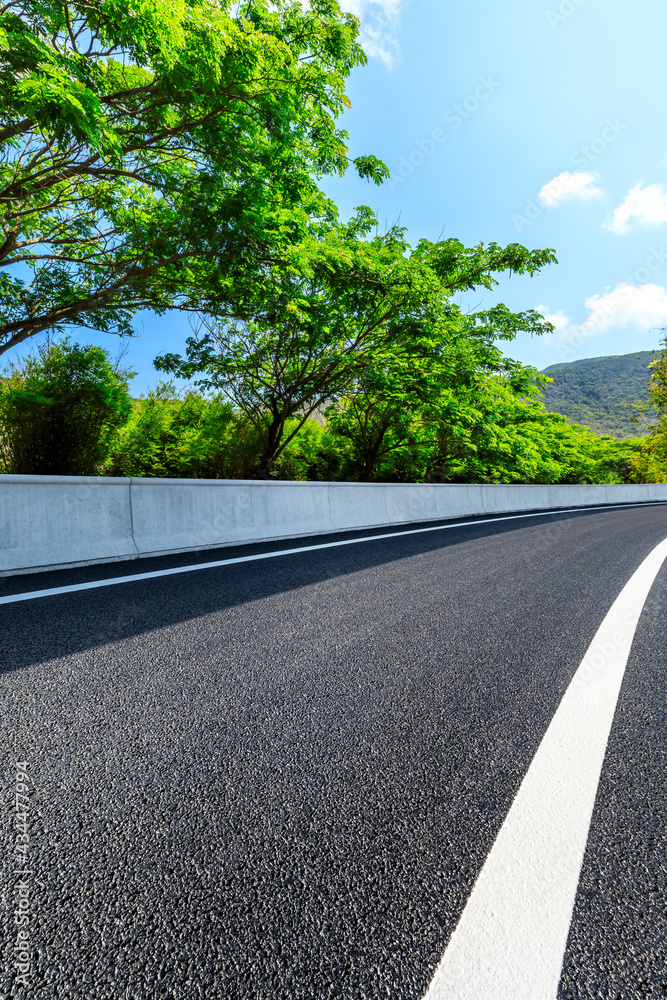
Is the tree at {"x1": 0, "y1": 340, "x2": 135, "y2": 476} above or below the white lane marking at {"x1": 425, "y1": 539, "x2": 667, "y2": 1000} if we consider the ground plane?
above

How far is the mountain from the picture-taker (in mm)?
116256

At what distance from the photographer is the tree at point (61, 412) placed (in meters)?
10.7

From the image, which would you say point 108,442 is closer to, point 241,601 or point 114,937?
point 241,601

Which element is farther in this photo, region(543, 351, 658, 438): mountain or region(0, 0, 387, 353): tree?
region(543, 351, 658, 438): mountain

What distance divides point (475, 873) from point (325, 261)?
13.5 meters

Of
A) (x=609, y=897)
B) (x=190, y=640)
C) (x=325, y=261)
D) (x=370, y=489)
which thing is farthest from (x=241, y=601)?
(x=325, y=261)

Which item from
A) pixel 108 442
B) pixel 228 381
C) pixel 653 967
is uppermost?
pixel 228 381

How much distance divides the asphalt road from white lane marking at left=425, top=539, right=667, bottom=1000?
0.11ft

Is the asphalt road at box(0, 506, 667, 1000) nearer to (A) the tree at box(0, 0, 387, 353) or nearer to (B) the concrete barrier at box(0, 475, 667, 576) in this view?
(B) the concrete barrier at box(0, 475, 667, 576)

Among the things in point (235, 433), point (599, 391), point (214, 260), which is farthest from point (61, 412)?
point (599, 391)

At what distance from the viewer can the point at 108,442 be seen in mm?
12062

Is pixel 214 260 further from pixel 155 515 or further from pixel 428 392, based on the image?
pixel 428 392

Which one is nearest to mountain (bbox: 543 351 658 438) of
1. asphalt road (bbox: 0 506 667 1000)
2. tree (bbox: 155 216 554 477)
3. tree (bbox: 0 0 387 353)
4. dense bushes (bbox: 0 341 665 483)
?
dense bushes (bbox: 0 341 665 483)

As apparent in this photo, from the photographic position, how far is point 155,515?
23.2ft
